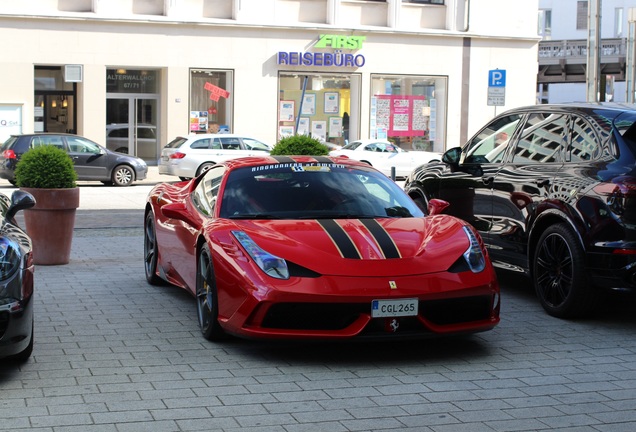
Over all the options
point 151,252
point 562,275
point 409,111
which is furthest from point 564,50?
point 562,275

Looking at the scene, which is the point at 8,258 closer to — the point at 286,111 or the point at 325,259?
the point at 325,259

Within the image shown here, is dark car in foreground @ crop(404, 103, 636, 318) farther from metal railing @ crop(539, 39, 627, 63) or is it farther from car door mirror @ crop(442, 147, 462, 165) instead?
metal railing @ crop(539, 39, 627, 63)

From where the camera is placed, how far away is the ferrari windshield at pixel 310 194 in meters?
7.54

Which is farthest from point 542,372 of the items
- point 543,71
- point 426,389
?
point 543,71

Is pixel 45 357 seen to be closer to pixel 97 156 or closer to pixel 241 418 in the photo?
pixel 241 418

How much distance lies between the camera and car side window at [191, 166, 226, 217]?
783 centimetres

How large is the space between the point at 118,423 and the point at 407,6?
31.1m

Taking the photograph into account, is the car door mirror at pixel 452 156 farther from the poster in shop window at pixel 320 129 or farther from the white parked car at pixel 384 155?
the poster in shop window at pixel 320 129

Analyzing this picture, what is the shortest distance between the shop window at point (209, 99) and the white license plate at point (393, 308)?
88.5 feet

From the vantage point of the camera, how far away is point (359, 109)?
34.8 m

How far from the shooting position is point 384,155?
96.7ft

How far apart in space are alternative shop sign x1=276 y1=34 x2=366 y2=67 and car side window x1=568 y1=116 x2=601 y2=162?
25.4m

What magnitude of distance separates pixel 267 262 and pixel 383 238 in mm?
876

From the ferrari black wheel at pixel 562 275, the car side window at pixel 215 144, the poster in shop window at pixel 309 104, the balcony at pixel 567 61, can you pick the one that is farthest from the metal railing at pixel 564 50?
the ferrari black wheel at pixel 562 275
